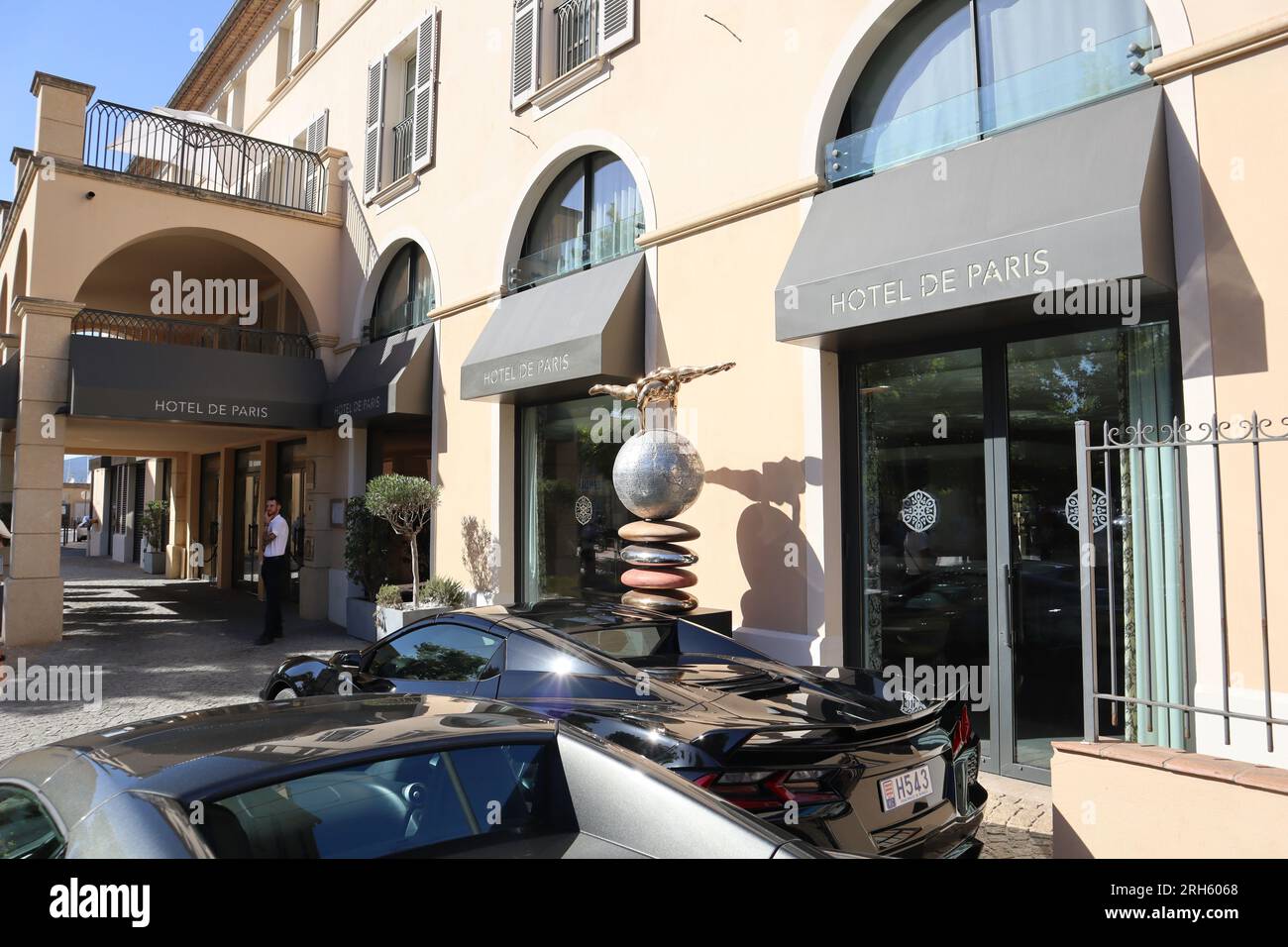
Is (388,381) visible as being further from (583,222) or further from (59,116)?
(59,116)

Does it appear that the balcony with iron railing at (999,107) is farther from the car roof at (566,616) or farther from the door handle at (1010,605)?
the car roof at (566,616)

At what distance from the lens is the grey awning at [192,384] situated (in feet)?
36.7

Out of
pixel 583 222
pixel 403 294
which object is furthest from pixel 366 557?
pixel 583 222

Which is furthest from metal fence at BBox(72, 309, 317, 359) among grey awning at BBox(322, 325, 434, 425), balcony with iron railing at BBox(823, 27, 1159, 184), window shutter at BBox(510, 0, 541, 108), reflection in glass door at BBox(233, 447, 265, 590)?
balcony with iron railing at BBox(823, 27, 1159, 184)

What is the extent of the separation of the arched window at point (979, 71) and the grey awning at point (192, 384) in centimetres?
952

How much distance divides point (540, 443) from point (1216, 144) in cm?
738

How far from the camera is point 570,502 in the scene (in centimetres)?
986

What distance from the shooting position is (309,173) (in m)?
14.7

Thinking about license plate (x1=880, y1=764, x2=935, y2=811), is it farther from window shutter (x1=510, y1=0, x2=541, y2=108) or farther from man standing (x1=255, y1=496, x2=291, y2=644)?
man standing (x1=255, y1=496, x2=291, y2=644)

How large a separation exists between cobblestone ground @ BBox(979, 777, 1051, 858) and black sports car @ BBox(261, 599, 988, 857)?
948 millimetres

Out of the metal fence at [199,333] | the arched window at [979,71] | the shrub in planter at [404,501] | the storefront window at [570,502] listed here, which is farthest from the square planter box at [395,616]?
the arched window at [979,71]

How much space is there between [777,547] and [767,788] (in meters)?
4.11
